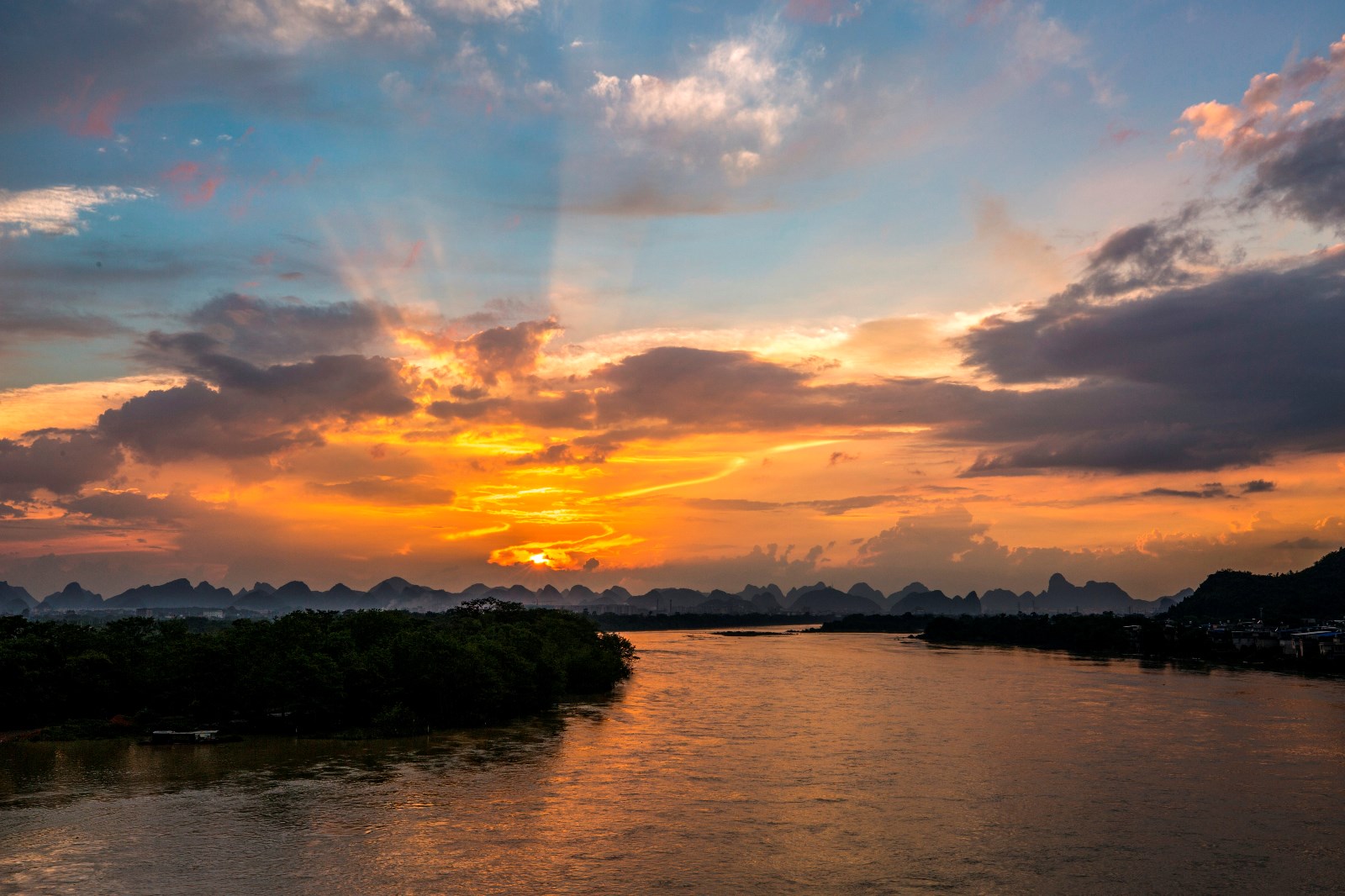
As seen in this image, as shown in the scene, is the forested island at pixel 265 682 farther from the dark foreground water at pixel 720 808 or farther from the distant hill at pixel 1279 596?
the distant hill at pixel 1279 596

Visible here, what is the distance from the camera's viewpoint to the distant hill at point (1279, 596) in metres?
149

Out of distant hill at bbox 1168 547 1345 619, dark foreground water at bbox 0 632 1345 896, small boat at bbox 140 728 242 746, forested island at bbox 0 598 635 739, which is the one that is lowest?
dark foreground water at bbox 0 632 1345 896

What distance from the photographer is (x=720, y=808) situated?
3509cm

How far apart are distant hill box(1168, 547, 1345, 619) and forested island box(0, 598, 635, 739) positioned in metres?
133

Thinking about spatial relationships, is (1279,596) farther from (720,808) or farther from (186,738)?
(186,738)

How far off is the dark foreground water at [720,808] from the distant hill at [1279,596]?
354ft

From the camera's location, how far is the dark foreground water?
27297 millimetres

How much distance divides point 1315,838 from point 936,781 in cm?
1352

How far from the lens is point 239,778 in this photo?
39.8 meters

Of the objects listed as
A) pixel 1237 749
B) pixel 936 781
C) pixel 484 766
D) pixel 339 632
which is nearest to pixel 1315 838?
pixel 936 781

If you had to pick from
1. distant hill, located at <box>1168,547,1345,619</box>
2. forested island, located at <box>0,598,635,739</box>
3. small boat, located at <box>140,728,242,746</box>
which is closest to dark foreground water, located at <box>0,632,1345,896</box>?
small boat, located at <box>140,728,242,746</box>

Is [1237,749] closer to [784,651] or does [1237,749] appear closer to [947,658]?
A: [947,658]

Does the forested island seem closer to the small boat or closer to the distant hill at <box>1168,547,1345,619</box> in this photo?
the small boat

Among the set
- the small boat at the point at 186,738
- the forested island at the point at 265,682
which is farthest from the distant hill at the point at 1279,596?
the small boat at the point at 186,738
